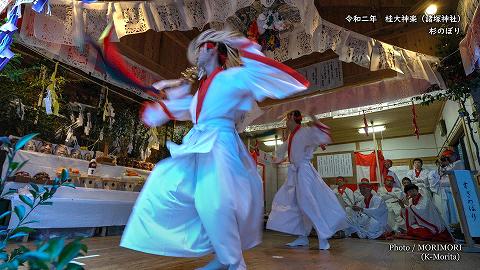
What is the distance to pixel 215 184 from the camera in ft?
4.52

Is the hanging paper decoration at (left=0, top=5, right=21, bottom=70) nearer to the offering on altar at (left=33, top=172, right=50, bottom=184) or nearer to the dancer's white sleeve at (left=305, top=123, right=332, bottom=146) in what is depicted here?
the offering on altar at (left=33, top=172, right=50, bottom=184)

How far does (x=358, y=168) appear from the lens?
26.6 ft

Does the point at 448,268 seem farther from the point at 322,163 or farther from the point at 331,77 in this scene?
the point at 322,163

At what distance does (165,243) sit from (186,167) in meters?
0.40

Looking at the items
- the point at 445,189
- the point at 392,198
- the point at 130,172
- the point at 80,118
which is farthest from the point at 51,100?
the point at 445,189

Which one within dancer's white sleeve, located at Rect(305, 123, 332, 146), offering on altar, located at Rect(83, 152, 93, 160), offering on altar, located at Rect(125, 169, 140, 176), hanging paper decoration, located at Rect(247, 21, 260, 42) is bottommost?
offering on altar, located at Rect(125, 169, 140, 176)

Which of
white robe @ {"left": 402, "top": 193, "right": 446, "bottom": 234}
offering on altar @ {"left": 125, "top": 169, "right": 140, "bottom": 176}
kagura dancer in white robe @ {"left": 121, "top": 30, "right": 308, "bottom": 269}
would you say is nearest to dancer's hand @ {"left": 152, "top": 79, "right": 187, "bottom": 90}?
kagura dancer in white robe @ {"left": 121, "top": 30, "right": 308, "bottom": 269}

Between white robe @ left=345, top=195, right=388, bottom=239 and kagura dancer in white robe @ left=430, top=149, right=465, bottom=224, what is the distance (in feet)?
3.52

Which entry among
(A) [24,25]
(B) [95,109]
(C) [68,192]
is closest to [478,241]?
(C) [68,192]

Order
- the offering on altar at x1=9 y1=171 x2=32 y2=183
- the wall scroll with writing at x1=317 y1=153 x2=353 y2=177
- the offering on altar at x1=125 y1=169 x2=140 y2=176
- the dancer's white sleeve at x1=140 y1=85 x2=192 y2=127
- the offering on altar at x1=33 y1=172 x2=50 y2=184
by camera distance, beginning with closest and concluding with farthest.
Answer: the dancer's white sleeve at x1=140 y1=85 x2=192 y2=127 < the offering on altar at x1=9 y1=171 x2=32 y2=183 < the offering on altar at x1=33 y1=172 x2=50 y2=184 < the offering on altar at x1=125 y1=169 x2=140 y2=176 < the wall scroll with writing at x1=317 y1=153 x2=353 y2=177

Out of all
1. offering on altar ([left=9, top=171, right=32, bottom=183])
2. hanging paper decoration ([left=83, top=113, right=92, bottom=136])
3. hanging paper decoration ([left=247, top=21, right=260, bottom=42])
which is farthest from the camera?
hanging paper decoration ([left=83, top=113, right=92, bottom=136])

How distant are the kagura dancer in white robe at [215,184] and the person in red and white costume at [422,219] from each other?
14.1 feet

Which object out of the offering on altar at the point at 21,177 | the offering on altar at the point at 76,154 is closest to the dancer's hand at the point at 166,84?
the offering on altar at the point at 21,177

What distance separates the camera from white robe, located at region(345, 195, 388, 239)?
480 centimetres
